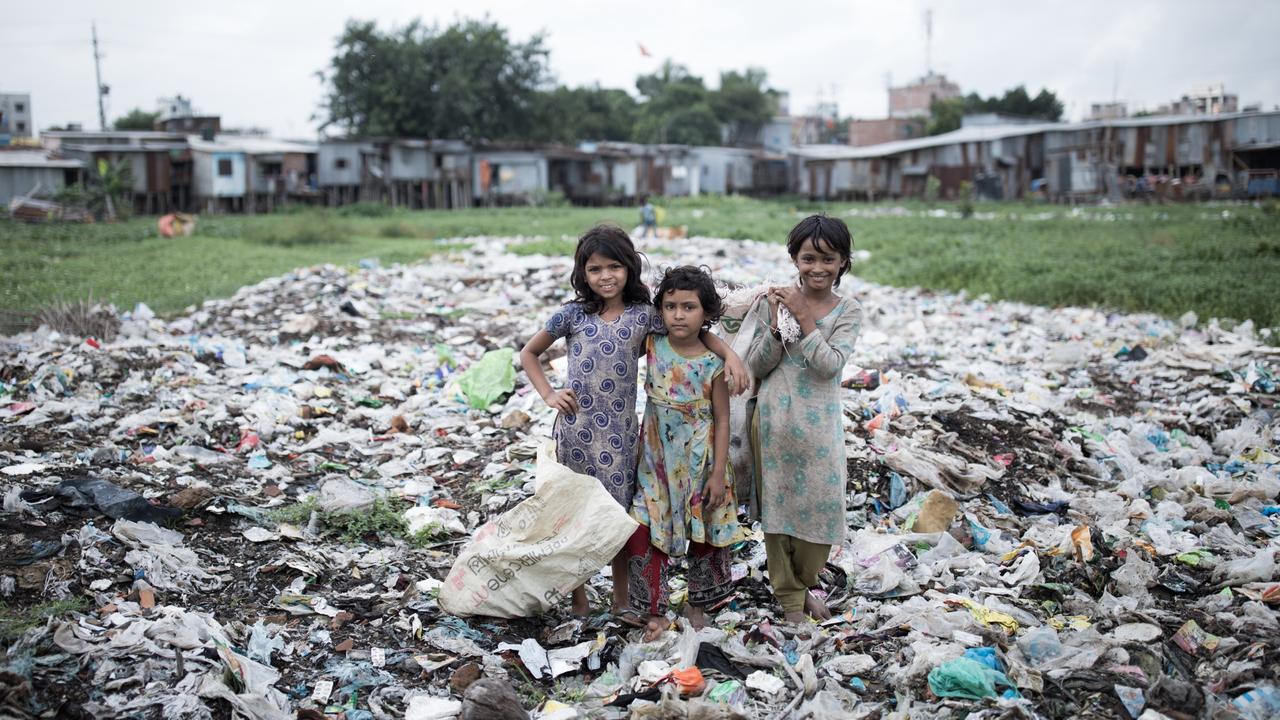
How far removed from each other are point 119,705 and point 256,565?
3.53 ft

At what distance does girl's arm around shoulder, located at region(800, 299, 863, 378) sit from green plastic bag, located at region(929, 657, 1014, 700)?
0.88 m

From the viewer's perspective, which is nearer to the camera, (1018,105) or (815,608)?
(815,608)

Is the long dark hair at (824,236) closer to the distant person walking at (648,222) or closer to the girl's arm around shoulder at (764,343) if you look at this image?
the girl's arm around shoulder at (764,343)

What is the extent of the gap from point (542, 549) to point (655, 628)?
43 cm

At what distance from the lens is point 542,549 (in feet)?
9.00

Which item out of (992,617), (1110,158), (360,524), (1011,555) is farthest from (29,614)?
(1110,158)

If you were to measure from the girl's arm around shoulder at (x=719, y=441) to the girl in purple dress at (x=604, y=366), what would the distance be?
0.45 feet

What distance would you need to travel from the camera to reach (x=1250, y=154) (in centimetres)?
2542

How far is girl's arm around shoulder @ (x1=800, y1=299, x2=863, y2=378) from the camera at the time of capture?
2668 millimetres

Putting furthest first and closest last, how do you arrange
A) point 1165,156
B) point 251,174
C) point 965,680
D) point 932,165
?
point 932,165
point 251,174
point 1165,156
point 965,680

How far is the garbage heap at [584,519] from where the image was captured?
2.45 meters

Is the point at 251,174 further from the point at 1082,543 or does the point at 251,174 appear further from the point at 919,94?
the point at 919,94

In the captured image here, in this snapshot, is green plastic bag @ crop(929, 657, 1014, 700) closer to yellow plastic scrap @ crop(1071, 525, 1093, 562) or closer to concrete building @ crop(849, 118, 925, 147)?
yellow plastic scrap @ crop(1071, 525, 1093, 562)

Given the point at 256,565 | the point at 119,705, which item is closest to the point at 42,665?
the point at 119,705
